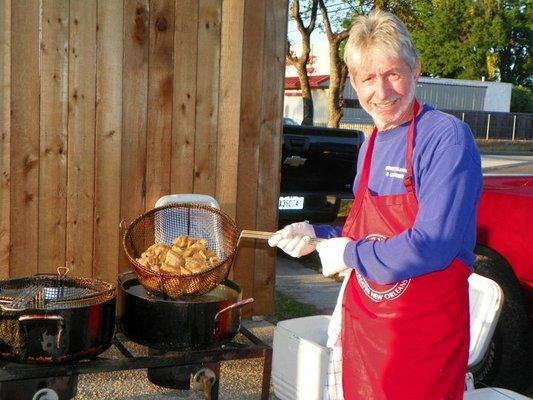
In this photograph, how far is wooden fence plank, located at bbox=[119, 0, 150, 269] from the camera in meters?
5.00

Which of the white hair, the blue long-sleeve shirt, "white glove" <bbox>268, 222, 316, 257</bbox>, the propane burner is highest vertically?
the white hair

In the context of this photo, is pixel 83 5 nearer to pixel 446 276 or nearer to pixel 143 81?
pixel 143 81

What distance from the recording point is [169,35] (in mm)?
5109

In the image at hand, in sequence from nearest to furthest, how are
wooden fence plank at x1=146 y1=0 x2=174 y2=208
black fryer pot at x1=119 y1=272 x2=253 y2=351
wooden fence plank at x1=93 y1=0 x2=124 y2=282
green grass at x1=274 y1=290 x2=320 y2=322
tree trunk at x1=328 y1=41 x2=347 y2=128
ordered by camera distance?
black fryer pot at x1=119 y1=272 x2=253 y2=351
wooden fence plank at x1=93 y1=0 x2=124 y2=282
wooden fence plank at x1=146 y1=0 x2=174 y2=208
green grass at x1=274 y1=290 x2=320 y2=322
tree trunk at x1=328 y1=41 x2=347 y2=128

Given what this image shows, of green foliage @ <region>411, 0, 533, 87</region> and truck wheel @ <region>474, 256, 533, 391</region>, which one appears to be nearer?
truck wheel @ <region>474, 256, 533, 391</region>

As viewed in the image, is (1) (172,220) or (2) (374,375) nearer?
(2) (374,375)

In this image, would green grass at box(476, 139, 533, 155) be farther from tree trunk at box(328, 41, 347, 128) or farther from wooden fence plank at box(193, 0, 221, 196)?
wooden fence plank at box(193, 0, 221, 196)

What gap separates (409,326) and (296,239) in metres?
0.56

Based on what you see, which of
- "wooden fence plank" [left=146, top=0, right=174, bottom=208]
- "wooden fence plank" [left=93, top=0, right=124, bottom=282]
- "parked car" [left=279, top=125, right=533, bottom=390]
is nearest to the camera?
"parked car" [left=279, top=125, right=533, bottom=390]

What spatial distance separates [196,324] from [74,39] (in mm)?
2263

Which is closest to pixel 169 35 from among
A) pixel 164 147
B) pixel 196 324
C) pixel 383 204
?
pixel 164 147

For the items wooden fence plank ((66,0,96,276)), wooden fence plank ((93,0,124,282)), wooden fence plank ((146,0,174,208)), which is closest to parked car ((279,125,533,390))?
wooden fence plank ((146,0,174,208))

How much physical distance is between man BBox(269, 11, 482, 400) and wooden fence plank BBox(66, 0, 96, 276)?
287 cm

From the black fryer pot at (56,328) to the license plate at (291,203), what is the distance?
432 centimetres
